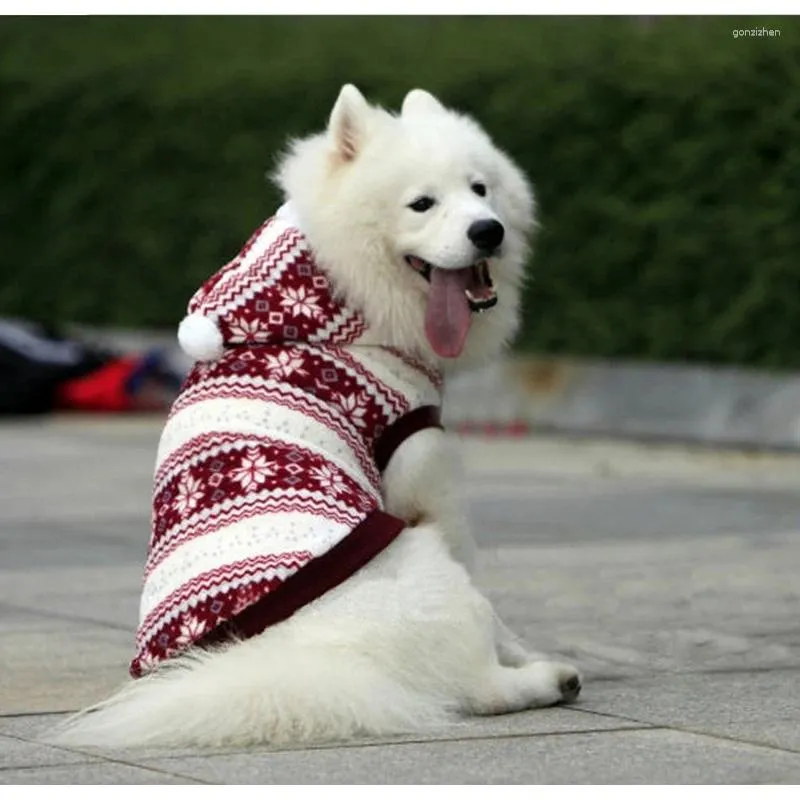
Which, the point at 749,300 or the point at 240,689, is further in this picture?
the point at 749,300

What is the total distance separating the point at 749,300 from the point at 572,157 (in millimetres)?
1800

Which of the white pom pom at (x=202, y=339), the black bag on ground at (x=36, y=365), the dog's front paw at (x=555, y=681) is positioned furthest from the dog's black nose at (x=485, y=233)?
the black bag on ground at (x=36, y=365)

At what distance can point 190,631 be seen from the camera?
5.27 m

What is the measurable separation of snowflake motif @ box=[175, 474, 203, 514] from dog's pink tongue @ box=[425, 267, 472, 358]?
0.80 m

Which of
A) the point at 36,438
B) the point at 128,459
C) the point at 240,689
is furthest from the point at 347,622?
the point at 36,438

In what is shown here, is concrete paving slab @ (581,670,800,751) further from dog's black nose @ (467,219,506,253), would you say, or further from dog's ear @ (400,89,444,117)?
dog's ear @ (400,89,444,117)

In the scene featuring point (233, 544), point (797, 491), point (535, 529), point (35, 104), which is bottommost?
point (233, 544)

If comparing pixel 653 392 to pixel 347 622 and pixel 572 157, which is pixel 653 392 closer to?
pixel 572 157

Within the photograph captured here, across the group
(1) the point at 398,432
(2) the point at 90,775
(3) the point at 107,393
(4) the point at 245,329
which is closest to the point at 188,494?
(4) the point at 245,329

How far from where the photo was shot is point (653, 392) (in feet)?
44.1

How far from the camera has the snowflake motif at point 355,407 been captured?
554 cm

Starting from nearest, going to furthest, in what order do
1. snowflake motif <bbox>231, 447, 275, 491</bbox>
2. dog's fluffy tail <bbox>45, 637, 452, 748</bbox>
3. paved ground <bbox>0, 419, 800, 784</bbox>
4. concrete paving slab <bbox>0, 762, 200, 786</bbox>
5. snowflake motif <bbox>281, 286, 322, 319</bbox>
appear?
concrete paving slab <bbox>0, 762, 200, 786</bbox> < paved ground <bbox>0, 419, 800, 784</bbox> < dog's fluffy tail <bbox>45, 637, 452, 748</bbox> < snowflake motif <bbox>231, 447, 275, 491</bbox> < snowflake motif <bbox>281, 286, 322, 319</bbox>

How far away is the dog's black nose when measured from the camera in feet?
18.8

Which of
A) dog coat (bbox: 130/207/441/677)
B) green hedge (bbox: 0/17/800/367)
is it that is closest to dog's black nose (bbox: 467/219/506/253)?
dog coat (bbox: 130/207/441/677)
